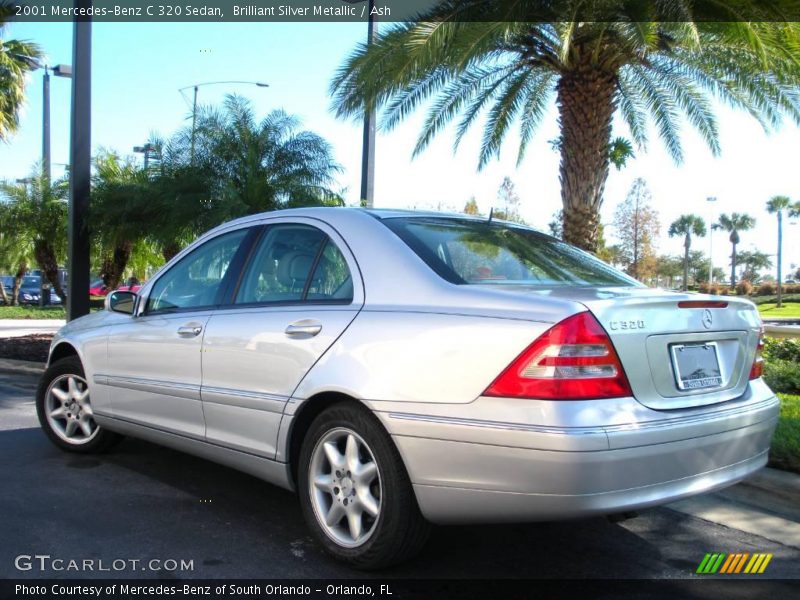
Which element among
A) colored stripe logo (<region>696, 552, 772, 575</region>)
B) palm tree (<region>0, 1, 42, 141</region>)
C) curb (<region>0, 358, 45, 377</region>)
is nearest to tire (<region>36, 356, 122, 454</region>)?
colored stripe logo (<region>696, 552, 772, 575</region>)

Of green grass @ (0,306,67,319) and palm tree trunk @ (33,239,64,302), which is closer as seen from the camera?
palm tree trunk @ (33,239,64,302)

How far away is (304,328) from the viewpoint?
3.57 meters

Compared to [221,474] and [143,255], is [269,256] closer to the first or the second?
[221,474]

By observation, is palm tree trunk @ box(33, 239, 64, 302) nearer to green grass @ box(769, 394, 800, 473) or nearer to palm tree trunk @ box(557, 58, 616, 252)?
palm tree trunk @ box(557, 58, 616, 252)

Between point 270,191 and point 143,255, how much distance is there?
557cm

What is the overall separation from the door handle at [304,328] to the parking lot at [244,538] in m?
1.03

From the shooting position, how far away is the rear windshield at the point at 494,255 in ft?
11.5

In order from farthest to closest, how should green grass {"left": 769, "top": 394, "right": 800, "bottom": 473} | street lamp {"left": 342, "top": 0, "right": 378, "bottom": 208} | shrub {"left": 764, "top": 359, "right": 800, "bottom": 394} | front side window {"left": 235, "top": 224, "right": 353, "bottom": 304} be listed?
street lamp {"left": 342, "top": 0, "right": 378, "bottom": 208}
shrub {"left": 764, "top": 359, "right": 800, "bottom": 394}
green grass {"left": 769, "top": 394, "right": 800, "bottom": 473}
front side window {"left": 235, "top": 224, "right": 353, "bottom": 304}

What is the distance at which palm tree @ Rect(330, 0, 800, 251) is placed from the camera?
8555 mm

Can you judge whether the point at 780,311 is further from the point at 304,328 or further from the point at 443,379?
the point at 443,379

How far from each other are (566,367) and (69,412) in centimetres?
390

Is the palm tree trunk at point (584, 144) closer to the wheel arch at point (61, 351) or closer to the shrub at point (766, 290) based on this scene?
the wheel arch at point (61, 351)

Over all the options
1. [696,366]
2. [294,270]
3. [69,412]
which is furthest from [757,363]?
[69,412]

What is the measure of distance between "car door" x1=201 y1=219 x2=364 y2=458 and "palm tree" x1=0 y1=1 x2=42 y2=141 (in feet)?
53.3
